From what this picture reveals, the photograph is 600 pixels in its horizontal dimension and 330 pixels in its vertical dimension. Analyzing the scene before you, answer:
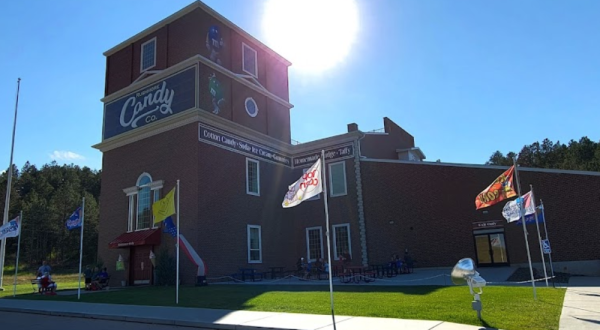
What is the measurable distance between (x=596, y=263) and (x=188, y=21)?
1052 inches

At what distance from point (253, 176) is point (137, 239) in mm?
8044

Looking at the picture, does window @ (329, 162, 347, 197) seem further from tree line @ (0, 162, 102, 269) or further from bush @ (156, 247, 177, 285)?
tree line @ (0, 162, 102, 269)

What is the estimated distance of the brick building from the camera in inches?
947

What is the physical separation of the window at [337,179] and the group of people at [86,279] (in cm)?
1452

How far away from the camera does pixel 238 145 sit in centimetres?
2731

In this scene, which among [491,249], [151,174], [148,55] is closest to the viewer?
[491,249]

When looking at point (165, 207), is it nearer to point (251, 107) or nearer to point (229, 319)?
point (229, 319)

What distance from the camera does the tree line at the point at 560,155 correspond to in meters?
67.1

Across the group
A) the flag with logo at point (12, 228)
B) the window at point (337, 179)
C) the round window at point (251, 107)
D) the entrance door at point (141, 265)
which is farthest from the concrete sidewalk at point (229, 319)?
the window at point (337, 179)

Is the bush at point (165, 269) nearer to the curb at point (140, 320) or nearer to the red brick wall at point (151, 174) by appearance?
the red brick wall at point (151, 174)

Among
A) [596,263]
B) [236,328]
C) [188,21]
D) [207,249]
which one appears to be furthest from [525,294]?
[188,21]

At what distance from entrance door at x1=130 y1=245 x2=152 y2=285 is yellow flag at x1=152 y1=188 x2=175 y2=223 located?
9070 mm

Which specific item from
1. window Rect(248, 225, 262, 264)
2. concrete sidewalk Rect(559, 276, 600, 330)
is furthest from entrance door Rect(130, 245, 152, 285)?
concrete sidewalk Rect(559, 276, 600, 330)

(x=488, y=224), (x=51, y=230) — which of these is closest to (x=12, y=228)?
(x=488, y=224)
